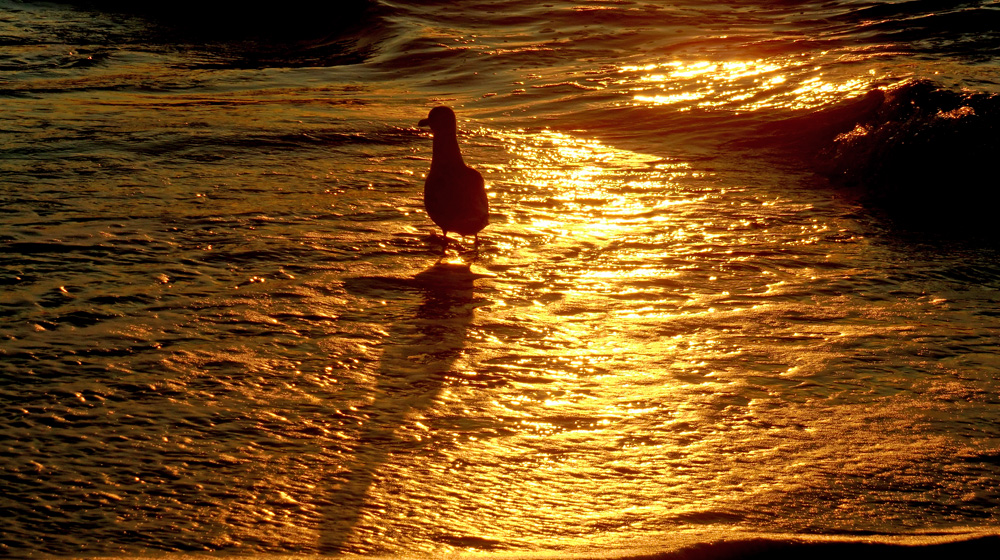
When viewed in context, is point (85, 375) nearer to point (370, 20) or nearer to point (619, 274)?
point (619, 274)

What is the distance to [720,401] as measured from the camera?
4.45 m

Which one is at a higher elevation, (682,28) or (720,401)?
(682,28)

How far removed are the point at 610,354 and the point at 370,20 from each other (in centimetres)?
1147

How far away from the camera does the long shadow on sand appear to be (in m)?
3.57

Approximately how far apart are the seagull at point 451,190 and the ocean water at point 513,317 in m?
0.24

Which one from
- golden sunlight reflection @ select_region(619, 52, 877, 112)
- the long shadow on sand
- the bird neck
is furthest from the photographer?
golden sunlight reflection @ select_region(619, 52, 877, 112)

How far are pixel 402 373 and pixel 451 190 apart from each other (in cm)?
192

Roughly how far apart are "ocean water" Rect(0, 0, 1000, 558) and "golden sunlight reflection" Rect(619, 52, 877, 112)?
6 centimetres

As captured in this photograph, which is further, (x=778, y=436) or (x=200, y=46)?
(x=200, y=46)

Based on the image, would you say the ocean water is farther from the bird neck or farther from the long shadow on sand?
the bird neck

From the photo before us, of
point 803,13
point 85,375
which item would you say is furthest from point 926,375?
point 803,13

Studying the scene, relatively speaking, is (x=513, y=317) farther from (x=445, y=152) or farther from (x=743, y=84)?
(x=743, y=84)

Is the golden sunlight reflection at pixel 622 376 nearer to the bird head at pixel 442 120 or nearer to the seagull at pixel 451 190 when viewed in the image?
the seagull at pixel 451 190

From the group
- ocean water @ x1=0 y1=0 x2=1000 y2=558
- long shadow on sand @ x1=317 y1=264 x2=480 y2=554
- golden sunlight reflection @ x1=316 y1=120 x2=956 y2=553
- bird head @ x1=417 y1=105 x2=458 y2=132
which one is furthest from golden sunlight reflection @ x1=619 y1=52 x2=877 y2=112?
long shadow on sand @ x1=317 y1=264 x2=480 y2=554
